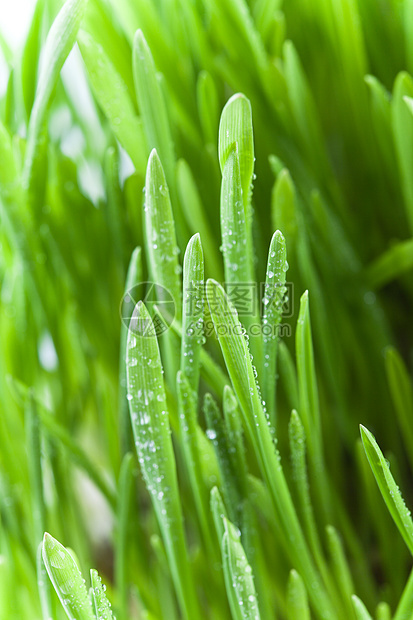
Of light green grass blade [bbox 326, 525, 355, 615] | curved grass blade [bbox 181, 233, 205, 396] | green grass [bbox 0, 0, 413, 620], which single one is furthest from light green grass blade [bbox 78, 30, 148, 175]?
light green grass blade [bbox 326, 525, 355, 615]

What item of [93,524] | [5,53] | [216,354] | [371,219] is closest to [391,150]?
[371,219]

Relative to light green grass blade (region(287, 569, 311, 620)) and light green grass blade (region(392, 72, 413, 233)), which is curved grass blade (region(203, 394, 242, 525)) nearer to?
light green grass blade (region(287, 569, 311, 620))

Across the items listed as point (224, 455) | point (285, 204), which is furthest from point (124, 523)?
point (285, 204)

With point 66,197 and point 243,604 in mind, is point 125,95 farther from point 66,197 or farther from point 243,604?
point 243,604

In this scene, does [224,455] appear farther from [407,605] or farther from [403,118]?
[403,118]

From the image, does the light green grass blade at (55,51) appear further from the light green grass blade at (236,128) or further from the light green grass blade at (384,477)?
the light green grass blade at (384,477)
